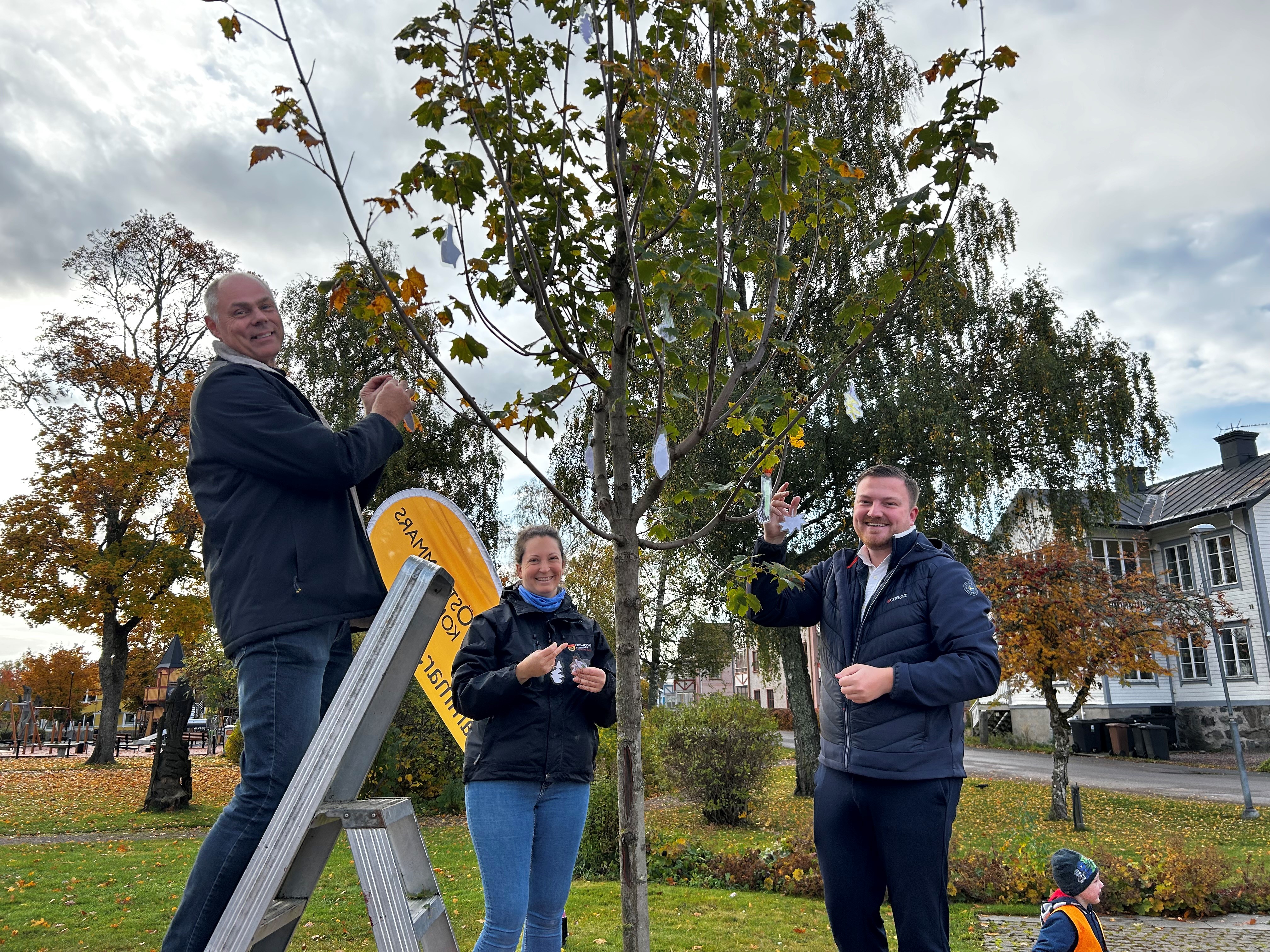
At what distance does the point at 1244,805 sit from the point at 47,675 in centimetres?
5746

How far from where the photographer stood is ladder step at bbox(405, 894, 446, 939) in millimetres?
1753

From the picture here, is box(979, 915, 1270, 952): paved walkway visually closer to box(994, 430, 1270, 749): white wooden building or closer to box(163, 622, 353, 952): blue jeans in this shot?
box(163, 622, 353, 952): blue jeans

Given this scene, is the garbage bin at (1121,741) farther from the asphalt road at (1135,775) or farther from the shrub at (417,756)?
the shrub at (417,756)

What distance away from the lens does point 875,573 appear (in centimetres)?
327

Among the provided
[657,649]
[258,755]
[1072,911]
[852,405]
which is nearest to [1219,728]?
[657,649]

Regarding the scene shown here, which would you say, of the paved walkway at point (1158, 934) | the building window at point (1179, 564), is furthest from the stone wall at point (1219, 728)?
the paved walkway at point (1158, 934)

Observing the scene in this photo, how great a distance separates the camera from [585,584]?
83.0 feet

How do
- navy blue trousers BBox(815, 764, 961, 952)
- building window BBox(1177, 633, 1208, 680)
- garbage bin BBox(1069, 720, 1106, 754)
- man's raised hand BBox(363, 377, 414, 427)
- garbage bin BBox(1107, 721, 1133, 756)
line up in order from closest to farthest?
man's raised hand BBox(363, 377, 414, 427) < navy blue trousers BBox(815, 764, 961, 952) < garbage bin BBox(1107, 721, 1133, 756) < garbage bin BBox(1069, 720, 1106, 754) < building window BBox(1177, 633, 1208, 680)

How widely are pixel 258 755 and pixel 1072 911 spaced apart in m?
3.71

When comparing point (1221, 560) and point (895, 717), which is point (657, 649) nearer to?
point (1221, 560)

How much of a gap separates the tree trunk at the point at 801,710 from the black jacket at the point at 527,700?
40.8 ft

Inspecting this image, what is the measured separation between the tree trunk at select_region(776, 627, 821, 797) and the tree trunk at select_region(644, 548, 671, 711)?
15.2 ft

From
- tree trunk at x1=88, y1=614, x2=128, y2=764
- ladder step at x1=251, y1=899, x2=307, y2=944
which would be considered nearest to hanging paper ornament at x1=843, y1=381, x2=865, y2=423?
ladder step at x1=251, y1=899, x2=307, y2=944

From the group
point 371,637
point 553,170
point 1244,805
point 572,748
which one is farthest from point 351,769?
point 1244,805
